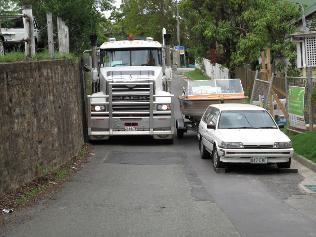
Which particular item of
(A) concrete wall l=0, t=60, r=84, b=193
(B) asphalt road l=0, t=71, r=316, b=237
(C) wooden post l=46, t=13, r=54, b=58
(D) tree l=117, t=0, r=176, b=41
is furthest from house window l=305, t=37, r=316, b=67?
(D) tree l=117, t=0, r=176, b=41

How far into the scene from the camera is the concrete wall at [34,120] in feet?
36.0

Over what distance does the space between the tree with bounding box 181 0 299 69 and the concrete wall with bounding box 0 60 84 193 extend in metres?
16.5

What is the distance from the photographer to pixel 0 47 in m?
13.6

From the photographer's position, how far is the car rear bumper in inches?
575

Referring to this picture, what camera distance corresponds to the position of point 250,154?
14609 mm

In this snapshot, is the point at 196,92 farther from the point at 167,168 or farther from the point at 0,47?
the point at 0,47

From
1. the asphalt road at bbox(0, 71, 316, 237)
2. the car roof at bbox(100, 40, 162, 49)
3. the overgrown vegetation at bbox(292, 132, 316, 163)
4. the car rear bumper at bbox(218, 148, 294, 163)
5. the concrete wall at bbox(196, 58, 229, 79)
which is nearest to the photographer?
the asphalt road at bbox(0, 71, 316, 237)

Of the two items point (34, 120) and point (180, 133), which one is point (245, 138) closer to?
point (34, 120)

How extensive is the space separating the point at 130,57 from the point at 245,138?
8.03m

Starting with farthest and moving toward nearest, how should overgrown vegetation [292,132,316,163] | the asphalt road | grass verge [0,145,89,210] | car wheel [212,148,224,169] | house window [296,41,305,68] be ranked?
house window [296,41,305,68] → overgrown vegetation [292,132,316,163] → car wheel [212,148,224,169] → grass verge [0,145,89,210] → the asphalt road

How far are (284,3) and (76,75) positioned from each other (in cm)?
1794

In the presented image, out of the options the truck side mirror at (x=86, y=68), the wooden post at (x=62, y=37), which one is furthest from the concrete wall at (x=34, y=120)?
the truck side mirror at (x=86, y=68)

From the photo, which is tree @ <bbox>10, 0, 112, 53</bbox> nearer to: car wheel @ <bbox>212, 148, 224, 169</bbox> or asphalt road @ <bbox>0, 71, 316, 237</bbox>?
asphalt road @ <bbox>0, 71, 316, 237</bbox>

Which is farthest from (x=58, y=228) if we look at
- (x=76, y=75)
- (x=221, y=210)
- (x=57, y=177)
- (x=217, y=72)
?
(x=217, y=72)
